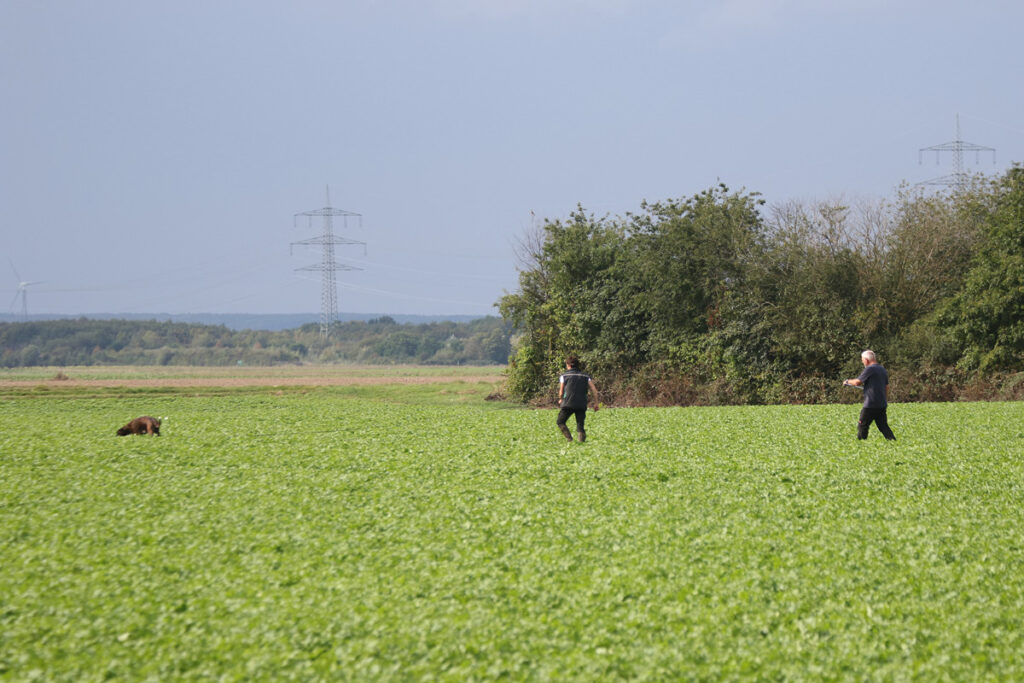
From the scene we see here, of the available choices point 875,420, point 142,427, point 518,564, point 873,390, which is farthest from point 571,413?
point 142,427

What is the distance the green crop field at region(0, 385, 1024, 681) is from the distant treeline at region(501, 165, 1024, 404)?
16.9m

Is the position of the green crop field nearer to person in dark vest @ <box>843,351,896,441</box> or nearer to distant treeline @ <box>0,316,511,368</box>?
person in dark vest @ <box>843,351,896,441</box>

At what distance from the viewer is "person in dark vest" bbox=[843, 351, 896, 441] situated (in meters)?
16.4

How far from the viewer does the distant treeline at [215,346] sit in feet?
437

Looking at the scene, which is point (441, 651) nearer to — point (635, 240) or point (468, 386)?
point (635, 240)

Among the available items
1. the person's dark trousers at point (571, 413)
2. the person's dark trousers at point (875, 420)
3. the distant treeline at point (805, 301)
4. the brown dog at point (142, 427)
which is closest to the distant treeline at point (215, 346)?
the distant treeline at point (805, 301)

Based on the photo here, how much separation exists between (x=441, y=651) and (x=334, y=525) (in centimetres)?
409

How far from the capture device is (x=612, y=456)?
15.8m

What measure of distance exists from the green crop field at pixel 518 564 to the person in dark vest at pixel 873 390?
0.49m

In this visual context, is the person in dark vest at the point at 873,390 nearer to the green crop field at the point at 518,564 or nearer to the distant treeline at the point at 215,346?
the green crop field at the point at 518,564

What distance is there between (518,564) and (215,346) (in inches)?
5444

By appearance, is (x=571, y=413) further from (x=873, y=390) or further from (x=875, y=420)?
(x=875, y=420)

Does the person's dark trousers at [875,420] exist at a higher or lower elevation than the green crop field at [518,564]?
higher

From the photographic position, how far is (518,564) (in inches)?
350
